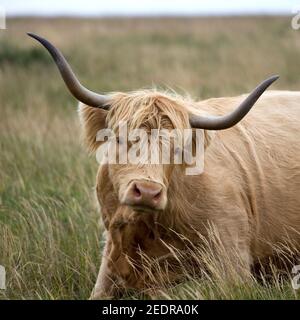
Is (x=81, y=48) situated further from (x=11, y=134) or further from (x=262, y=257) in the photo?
(x=262, y=257)

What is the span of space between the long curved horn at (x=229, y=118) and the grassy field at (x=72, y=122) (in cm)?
90

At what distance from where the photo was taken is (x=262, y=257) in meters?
5.08

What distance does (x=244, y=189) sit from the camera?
4977mm

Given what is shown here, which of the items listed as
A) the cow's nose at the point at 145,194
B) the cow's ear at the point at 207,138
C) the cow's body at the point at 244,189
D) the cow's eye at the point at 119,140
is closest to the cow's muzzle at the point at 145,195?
the cow's nose at the point at 145,194

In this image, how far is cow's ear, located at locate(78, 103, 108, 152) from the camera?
475 centimetres

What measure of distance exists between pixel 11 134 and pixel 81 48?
35.6 ft

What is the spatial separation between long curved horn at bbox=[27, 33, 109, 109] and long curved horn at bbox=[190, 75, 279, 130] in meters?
0.55

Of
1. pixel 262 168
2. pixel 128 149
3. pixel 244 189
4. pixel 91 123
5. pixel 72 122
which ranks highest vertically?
pixel 72 122

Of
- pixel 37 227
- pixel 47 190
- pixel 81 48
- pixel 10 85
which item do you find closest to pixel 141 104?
pixel 37 227

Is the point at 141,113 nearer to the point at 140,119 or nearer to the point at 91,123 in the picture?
the point at 140,119

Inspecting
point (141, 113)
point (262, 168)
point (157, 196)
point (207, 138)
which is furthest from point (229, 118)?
point (262, 168)

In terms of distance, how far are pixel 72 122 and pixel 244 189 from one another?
17.9 ft

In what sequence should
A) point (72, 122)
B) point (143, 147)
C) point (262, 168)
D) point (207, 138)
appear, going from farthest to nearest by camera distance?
point (72, 122), point (262, 168), point (207, 138), point (143, 147)

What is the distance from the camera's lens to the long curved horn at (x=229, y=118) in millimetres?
4281
